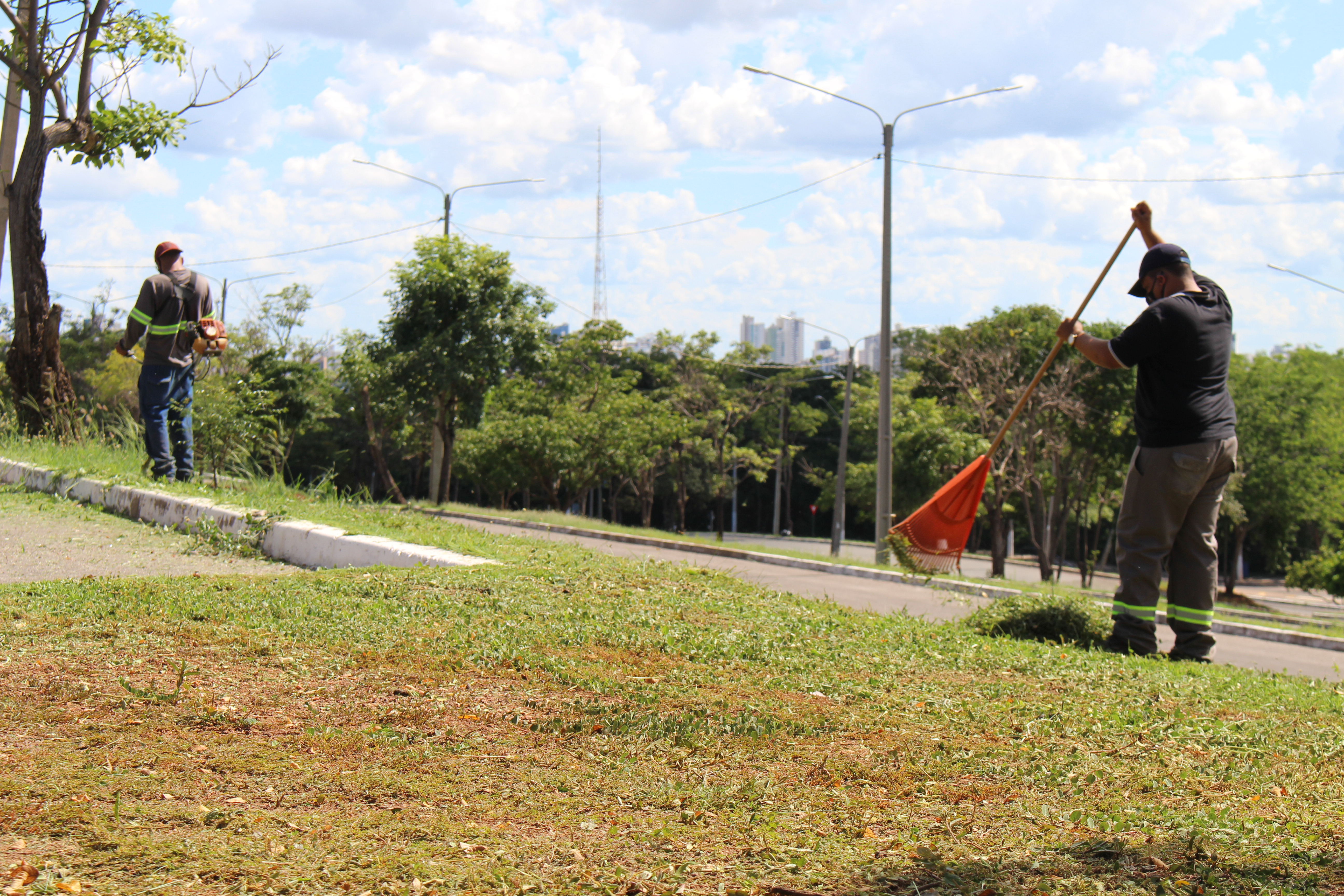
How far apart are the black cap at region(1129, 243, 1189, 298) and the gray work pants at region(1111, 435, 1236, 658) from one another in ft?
3.60

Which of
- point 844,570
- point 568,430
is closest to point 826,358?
point 568,430

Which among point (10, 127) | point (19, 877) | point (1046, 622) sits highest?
point (10, 127)

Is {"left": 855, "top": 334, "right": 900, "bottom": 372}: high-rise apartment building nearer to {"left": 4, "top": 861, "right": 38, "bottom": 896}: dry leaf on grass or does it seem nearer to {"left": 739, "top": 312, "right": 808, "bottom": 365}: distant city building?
{"left": 739, "top": 312, "right": 808, "bottom": 365}: distant city building

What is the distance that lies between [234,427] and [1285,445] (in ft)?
118

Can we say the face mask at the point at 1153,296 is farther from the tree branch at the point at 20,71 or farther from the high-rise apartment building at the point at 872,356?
the high-rise apartment building at the point at 872,356

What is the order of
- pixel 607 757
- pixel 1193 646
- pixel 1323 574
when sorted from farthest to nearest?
pixel 1323 574
pixel 1193 646
pixel 607 757

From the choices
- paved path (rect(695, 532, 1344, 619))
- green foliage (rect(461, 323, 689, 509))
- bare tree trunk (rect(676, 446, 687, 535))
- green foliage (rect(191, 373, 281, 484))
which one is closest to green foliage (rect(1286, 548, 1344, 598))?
paved path (rect(695, 532, 1344, 619))

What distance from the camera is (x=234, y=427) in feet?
33.2

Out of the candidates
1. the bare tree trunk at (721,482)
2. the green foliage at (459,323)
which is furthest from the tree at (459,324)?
the bare tree trunk at (721,482)

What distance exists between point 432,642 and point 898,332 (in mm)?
57707

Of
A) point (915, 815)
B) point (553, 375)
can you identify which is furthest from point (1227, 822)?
point (553, 375)

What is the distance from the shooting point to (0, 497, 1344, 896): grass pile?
2.48m

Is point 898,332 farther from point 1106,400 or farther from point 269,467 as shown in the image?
point 269,467

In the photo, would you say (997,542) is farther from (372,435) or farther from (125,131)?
(125,131)
